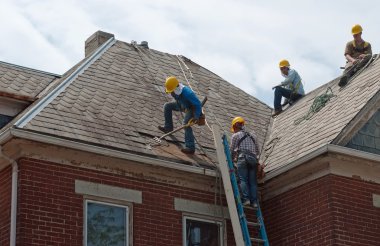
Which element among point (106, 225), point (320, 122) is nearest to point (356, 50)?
point (320, 122)

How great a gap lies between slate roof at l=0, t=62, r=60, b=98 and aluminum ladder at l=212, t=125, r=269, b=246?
403 centimetres

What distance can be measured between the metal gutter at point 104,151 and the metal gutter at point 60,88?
34cm

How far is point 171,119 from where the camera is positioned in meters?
18.5

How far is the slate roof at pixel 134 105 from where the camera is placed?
55.5ft

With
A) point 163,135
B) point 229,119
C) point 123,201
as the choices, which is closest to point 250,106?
point 229,119

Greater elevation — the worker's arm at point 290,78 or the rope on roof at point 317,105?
the worker's arm at point 290,78

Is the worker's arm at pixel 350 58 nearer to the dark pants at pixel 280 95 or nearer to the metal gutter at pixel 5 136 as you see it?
the dark pants at pixel 280 95

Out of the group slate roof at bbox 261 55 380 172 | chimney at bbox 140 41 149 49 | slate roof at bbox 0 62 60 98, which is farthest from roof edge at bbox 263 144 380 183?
chimney at bbox 140 41 149 49

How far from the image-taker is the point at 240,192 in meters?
17.3

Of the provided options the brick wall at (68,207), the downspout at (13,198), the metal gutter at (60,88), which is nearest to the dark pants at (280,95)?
the metal gutter at (60,88)

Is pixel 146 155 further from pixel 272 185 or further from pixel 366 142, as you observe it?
pixel 366 142

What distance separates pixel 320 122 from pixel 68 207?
538cm

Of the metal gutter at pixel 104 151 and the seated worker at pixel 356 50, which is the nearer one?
the metal gutter at pixel 104 151

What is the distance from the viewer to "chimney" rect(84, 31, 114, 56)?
898 inches
